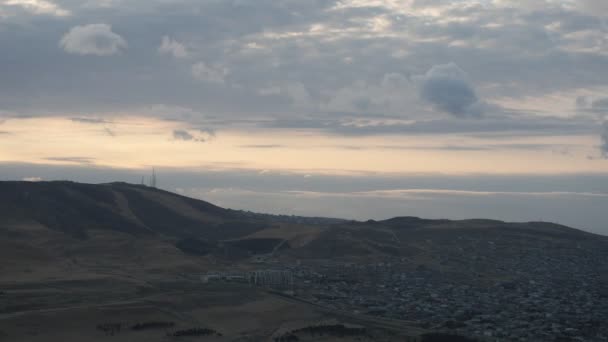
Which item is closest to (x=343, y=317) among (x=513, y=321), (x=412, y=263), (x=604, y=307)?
(x=513, y=321)

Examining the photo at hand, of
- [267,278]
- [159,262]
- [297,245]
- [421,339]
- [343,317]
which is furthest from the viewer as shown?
[297,245]

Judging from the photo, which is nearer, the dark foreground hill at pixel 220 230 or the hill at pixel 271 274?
the hill at pixel 271 274

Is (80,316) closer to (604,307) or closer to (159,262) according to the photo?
(159,262)

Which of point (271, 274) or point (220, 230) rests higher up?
point (220, 230)

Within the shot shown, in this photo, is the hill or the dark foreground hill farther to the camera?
the dark foreground hill

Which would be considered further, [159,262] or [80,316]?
[159,262]

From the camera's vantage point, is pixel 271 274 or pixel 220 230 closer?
pixel 271 274

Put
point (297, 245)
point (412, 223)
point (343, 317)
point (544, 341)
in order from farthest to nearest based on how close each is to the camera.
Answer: point (412, 223), point (297, 245), point (343, 317), point (544, 341)

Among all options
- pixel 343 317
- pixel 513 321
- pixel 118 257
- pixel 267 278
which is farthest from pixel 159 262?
pixel 513 321

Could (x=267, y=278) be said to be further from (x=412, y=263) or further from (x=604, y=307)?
(x=604, y=307)
